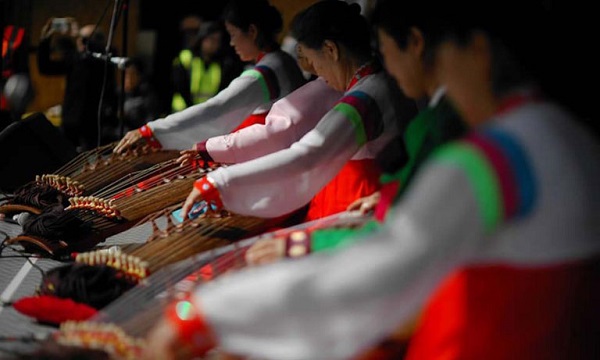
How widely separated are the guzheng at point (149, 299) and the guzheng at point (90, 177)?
3.52ft

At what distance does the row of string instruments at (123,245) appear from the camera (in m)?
1.63

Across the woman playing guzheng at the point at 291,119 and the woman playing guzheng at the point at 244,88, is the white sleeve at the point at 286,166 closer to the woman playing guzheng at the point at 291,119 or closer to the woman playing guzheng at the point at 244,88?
the woman playing guzheng at the point at 291,119

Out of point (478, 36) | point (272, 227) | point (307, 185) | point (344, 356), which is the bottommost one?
point (272, 227)

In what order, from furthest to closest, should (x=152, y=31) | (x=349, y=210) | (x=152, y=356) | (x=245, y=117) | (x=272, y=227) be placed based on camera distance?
(x=152, y=31) → (x=245, y=117) → (x=272, y=227) → (x=349, y=210) → (x=152, y=356)

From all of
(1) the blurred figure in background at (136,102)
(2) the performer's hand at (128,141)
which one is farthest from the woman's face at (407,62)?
(1) the blurred figure in background at (136,102)

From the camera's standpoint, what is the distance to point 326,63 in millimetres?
2393

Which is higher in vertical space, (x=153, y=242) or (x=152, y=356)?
(x=152, y=356)

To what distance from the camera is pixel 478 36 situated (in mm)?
1238

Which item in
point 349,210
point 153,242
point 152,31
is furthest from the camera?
point 152,31

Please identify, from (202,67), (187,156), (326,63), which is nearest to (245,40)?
(187,156)

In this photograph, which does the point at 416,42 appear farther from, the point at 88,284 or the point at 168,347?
the point at 88,284

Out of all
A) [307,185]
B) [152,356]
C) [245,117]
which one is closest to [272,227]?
[307,185]

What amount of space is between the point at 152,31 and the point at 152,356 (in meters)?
8.64

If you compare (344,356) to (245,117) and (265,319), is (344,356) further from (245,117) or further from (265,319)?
(245,117)
